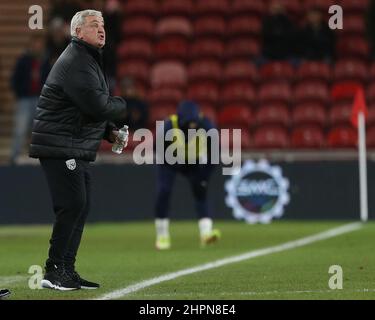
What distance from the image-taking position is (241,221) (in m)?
19.5

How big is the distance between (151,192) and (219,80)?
3389 millimetres

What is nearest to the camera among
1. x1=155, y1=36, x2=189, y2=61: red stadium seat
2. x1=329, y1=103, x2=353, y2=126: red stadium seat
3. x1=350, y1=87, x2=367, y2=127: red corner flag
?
x1=350, y1=87, x2=367, y2=127: red corner flag

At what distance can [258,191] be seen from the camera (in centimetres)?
1931

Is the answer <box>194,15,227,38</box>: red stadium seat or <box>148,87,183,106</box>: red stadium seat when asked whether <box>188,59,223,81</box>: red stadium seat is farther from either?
<box>194,15,227,38</box>: red stadium seat

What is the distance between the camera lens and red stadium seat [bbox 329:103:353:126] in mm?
20562

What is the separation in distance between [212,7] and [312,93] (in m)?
3.13

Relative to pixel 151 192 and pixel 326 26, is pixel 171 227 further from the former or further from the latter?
pixel 326 26

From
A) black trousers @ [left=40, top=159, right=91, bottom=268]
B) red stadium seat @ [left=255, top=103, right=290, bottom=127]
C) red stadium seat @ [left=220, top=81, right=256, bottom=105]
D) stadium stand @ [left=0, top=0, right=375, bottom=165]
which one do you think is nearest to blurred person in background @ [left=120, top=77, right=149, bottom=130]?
stadium stand @ [left=0, top=0, right=375, bottom=165]

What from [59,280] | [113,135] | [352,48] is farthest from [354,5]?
[59,280]

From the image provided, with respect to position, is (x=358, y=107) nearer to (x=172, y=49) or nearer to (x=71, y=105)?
(x=172, y=49)

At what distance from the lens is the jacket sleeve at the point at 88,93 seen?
30.1 ft

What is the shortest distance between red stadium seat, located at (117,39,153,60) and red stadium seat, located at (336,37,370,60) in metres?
3.57

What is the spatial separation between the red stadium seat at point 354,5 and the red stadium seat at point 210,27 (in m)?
2.31
